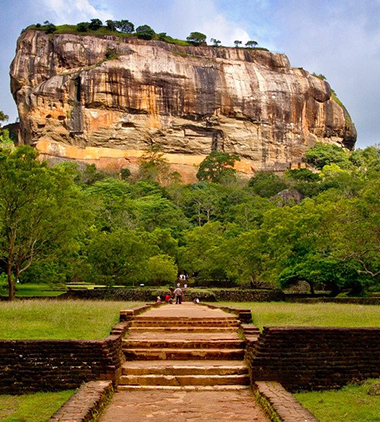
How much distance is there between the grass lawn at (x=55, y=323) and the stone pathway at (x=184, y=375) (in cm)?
64

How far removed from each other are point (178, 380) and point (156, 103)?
68.7 m

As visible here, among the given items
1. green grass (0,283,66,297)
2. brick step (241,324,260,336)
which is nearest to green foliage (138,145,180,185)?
green grass (0,283,66,297)

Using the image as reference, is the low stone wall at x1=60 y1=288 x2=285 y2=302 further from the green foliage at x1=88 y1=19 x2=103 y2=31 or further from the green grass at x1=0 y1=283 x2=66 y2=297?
the green foliage at x1=88 y1=19 x2=103 y2=31

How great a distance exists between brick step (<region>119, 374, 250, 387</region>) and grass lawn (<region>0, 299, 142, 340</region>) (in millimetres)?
1325

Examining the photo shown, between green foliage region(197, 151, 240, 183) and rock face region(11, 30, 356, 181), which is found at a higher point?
rock face region(11, 30, 356, 181)

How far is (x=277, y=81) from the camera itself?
265 feet

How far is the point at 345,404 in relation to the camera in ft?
23.4

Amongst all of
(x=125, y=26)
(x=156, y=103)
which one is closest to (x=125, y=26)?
(x=125, y=26)

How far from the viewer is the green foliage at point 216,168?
229 feet

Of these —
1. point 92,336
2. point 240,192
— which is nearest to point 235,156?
point 240,192

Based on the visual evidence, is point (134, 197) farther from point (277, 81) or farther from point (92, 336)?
point (92, 336)

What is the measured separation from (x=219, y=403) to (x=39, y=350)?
2.75 m

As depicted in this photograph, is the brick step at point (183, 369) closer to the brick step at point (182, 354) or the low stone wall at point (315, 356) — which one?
the low stone wall at point (315, 356)

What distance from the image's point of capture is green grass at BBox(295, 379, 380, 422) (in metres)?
6.55
